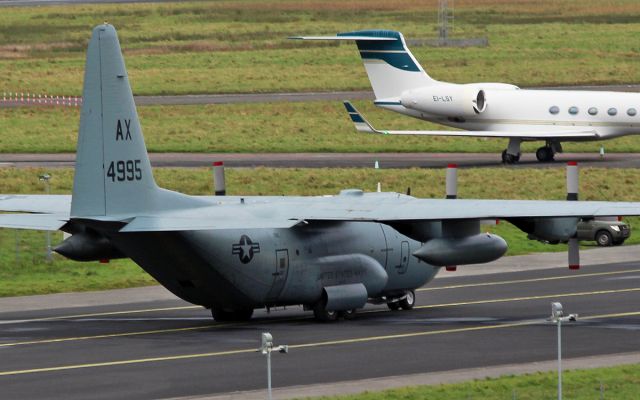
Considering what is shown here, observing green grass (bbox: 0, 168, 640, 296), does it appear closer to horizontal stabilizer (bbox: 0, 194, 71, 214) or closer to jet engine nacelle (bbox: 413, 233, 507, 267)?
jet engine nacelle (bbox: 413, 233, 507, 267)

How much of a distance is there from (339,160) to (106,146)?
3988 centimetres

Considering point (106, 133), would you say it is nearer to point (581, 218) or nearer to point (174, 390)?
point (174, 390)

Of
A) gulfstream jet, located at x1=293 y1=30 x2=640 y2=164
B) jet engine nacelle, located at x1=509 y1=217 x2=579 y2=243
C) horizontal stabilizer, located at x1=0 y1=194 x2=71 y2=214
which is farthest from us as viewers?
gulfstream jet, located at x1=293 y1=30 x2=640 y2=164

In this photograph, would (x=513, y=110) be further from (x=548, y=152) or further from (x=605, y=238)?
(x=605, y=238)

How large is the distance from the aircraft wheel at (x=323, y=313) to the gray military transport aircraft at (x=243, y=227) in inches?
1.8

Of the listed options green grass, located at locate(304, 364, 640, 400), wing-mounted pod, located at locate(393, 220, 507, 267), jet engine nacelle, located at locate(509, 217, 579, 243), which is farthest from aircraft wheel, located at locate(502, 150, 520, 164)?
green grass, located at locate(304, 364, 640, 400)

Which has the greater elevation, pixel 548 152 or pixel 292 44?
pixel 292 44

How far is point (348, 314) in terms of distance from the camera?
41.8 meters

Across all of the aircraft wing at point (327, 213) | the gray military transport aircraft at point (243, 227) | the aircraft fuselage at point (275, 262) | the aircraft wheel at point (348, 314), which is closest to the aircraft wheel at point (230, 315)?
the gray military transport aircraft at point (243, 227)

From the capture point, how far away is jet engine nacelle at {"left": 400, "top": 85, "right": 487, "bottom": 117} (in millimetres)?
75750

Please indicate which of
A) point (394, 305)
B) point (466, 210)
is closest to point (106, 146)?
point (466, 210)

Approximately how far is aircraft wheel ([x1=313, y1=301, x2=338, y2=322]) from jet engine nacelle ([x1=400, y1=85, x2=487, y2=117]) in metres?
35.6

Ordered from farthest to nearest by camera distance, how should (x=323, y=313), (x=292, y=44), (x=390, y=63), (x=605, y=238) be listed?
1. (x=292, y=44)
2. (x=390, y=63)
3. (x=605, y=238)
4. (x=323, y=313)

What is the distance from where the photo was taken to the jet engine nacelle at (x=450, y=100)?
75.8 m
